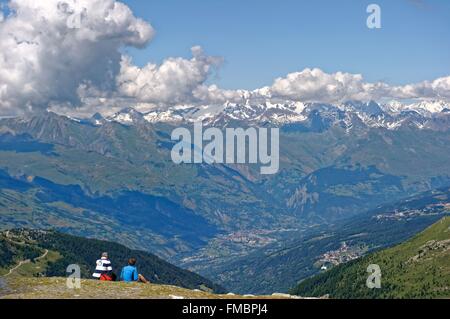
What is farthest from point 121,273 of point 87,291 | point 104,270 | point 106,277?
point 87,291

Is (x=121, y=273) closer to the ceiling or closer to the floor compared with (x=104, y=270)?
closer to the floor

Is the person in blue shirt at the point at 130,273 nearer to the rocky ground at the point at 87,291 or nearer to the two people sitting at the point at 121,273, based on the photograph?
the two people sitting at the point at 121,273

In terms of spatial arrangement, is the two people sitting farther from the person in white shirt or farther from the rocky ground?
the rocky ground

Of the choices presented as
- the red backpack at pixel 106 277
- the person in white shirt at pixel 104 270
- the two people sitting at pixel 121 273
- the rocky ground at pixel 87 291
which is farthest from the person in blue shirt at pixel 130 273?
the rocky ground at pixel 87 291

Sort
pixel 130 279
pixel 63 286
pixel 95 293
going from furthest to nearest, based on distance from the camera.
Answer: pixel 130 279 < pixel 63 286 < pixel 95 293

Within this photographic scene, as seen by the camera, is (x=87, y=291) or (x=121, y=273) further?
(x=121, y=273)

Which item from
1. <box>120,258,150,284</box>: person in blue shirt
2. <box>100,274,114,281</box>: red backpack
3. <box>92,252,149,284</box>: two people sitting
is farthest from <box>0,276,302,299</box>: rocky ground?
<box>100,274,114,281</box>: red backpack

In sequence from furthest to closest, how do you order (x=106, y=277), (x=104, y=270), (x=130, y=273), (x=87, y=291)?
(x=104, y=270), (x=106, y=277), (x=130, y=273), (x=87, y=291)

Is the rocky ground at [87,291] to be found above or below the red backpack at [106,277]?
below

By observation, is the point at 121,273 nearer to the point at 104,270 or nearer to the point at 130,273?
the point at 130,273
